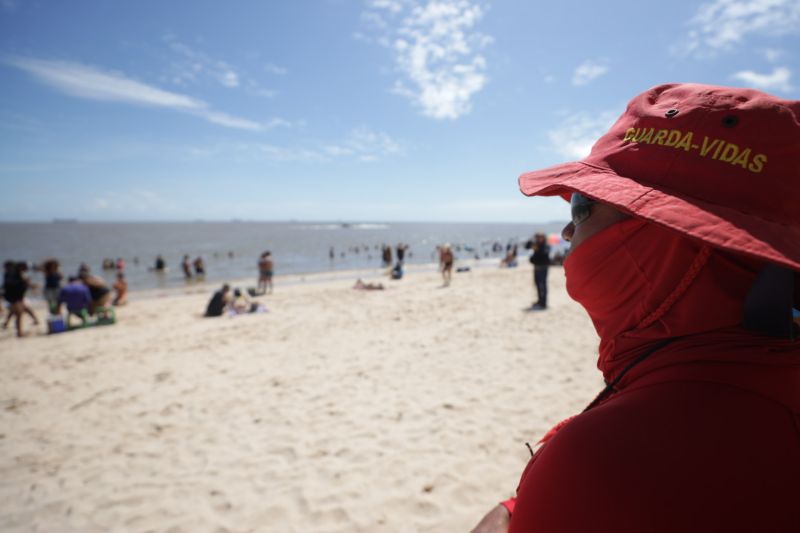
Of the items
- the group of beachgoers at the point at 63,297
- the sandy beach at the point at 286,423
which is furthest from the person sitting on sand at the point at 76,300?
the sandy beach at the point at 286,423

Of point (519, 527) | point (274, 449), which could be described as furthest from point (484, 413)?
point (519, 527)

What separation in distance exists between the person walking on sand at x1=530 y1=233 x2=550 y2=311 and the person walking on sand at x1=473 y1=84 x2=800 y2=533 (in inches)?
360

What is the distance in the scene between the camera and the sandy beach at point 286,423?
11.1 ft

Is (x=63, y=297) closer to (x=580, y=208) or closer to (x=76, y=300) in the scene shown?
(x=76, y=300)

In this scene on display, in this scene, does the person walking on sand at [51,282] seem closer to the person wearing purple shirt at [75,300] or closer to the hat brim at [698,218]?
the person wearing purple shirt at [75,300]

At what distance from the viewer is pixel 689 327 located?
825 millimetres

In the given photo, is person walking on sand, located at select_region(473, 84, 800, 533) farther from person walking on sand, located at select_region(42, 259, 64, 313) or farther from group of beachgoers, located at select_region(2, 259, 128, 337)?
person walking on sand, located at select_region(42, 259, 64, 313)

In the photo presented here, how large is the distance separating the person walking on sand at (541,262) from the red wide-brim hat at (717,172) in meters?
9.16

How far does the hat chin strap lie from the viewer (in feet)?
2.40

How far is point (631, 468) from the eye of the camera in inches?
25.8

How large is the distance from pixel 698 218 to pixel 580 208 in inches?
14.7

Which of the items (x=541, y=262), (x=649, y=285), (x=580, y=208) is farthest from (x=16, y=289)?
(x=649, y=285)

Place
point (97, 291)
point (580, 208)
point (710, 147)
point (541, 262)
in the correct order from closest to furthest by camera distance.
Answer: point (710, 147) → point (580, 208) → point (541, 262) → point (97, 291)

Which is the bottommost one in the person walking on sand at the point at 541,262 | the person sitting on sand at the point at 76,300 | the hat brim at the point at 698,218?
the person sitting on sand at the point at 76,300
